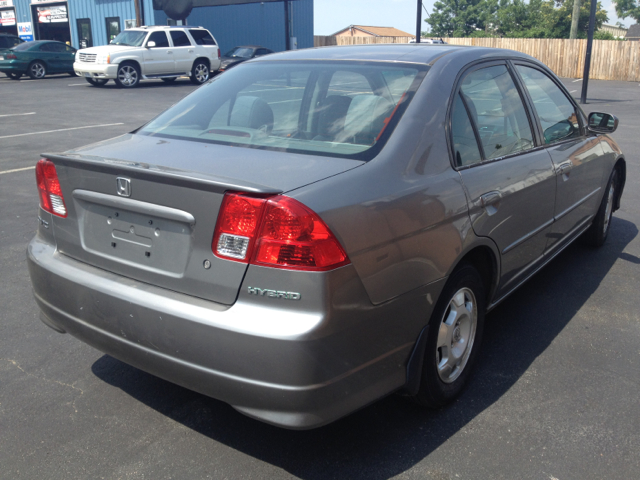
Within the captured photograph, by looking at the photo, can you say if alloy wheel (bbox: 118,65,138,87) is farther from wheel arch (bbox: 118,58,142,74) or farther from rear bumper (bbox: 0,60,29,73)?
rear bumper (bbox: 0,60,29,73)

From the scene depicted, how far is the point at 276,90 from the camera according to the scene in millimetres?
3393

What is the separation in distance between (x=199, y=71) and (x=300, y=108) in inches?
919

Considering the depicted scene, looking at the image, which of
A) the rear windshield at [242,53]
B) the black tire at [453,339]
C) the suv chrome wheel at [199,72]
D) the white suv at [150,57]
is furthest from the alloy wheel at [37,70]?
the black tire at [453,339]

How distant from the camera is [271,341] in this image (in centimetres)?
216

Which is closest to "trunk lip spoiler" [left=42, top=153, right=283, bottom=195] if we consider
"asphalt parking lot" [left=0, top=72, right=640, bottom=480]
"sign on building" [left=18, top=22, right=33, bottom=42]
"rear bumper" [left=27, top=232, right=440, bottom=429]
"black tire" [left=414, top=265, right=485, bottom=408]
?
"rear bumper" [left=27, top=232, right=440, bottom=429]

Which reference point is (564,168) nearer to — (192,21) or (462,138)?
(462,138)

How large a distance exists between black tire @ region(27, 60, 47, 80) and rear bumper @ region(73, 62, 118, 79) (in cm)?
481

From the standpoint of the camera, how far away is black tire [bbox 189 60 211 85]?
24875 millimetres

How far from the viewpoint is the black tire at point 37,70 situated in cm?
2583

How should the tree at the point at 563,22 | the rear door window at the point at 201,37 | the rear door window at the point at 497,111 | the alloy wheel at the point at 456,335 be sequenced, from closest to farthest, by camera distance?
the alloy wheel at the point at 456,335 < the rear door window at the point at 497,111 < the rear door window at the point at 201,37 < the tree at the point at 563,22

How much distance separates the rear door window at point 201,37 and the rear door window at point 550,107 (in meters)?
22.1

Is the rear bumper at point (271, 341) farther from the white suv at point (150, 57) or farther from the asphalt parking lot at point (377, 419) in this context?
the white suv at point (150, 57)

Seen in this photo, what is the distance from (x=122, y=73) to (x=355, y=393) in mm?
22323

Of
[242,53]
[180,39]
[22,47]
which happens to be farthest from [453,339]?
[22,47]
